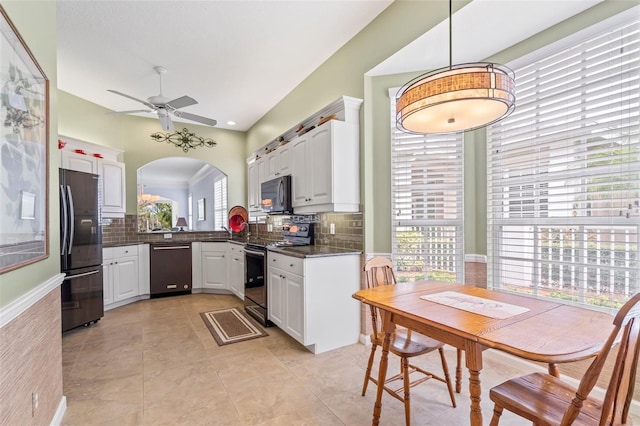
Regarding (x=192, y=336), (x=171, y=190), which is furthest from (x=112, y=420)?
(x=171, y=190)

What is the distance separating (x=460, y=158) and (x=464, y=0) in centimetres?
125

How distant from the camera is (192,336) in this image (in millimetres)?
3275

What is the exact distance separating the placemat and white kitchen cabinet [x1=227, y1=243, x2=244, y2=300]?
10.5 ft

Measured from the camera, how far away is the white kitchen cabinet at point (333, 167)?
2963 millimetres

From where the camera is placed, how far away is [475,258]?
111 inches

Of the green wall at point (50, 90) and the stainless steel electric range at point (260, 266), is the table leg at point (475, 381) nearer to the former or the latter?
the green wall at point (50, 90)

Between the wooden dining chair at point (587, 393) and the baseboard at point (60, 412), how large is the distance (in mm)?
2422

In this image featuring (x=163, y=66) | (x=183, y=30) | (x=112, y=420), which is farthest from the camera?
(x=163, y=66)

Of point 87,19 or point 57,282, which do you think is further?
point 87,19

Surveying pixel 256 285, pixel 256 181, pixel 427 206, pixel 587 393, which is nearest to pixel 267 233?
pixel 256 181

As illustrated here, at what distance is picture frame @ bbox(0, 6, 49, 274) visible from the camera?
127 centimetres

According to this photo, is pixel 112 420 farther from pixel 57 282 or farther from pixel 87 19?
pixel 87 19

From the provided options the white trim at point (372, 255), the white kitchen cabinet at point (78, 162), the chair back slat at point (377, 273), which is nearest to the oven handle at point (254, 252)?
the white trim at point (372, 255)

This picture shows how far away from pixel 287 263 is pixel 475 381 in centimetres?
198
